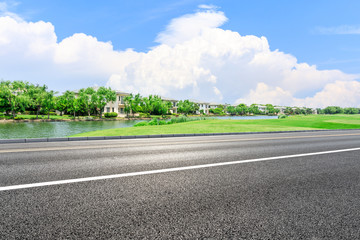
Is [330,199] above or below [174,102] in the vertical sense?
below

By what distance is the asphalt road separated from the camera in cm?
269

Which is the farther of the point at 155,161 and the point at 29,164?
the point at 155,161

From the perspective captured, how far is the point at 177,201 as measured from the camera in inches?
140

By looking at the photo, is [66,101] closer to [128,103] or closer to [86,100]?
[86,100]

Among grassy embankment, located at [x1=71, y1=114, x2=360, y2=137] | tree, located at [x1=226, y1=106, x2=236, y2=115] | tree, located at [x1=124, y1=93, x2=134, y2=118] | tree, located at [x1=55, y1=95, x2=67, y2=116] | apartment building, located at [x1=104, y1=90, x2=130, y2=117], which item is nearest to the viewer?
grassy embankment, located at [x1=71, y1=114, x2=360, y2=137]

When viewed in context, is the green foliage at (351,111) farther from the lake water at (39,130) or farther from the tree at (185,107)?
the lake water at (39,130)

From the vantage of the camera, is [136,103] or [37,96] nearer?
[37,96]

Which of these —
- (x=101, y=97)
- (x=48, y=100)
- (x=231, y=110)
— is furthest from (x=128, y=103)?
(x=231, y=110)

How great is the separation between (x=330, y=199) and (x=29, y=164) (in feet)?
23.9

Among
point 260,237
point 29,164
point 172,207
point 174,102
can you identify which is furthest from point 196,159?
point 174,102

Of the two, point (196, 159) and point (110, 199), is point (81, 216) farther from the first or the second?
point (196, 159)

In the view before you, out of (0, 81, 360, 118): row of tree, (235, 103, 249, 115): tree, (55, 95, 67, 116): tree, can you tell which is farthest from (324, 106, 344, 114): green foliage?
(55, 95, 67, 116): tree

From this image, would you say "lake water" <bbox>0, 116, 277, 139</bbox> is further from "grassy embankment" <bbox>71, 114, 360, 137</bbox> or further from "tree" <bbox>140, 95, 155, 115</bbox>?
"tree" <bbox>140, 95, 155, 115</bbox>

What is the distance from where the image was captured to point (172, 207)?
3.31 meters
